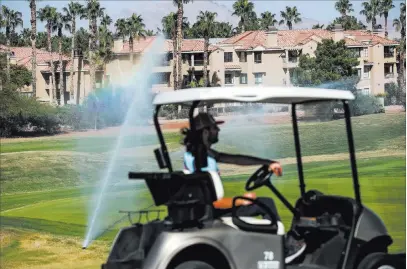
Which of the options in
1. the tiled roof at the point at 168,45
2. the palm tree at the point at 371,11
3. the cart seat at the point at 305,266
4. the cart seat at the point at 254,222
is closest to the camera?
the cart seat at the point at 254,222

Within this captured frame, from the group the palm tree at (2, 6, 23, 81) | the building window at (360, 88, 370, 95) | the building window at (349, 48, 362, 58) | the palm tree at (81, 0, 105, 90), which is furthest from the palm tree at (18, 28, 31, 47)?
the building window at (360, 88, 370, 95)

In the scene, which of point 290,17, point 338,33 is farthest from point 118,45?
point 338,33

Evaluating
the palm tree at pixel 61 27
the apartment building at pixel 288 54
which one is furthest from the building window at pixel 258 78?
the palm tree at pixel 61 27

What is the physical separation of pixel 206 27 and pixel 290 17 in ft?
4.08

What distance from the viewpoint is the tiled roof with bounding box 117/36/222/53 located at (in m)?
11.9

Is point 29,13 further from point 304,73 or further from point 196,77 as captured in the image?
point 304,73

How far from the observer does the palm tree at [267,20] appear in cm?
1257

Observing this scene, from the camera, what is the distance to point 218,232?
4.98 m

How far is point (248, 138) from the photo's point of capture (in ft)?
33.6

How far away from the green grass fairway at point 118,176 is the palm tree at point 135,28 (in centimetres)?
153

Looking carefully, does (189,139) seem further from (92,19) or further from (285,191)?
(92,19)

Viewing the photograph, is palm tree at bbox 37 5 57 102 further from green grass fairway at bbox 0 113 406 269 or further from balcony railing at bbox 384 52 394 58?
balcony railing at bbox 384 52 394 58

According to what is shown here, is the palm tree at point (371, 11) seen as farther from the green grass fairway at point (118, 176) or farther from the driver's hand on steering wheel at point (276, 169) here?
the driver's hand on steering wheel at point (276, 169)

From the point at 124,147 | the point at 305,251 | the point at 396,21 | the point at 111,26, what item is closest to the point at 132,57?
the point at 111,26
